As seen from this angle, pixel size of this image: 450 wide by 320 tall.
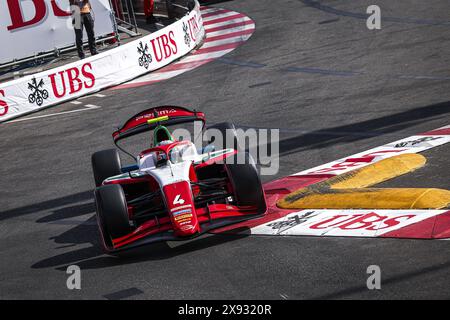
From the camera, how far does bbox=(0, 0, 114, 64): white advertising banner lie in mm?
23234

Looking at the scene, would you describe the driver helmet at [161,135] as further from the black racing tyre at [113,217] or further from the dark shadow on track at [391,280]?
the dark shadow on track at [391,280]

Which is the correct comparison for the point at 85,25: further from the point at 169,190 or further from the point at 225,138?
the point at 169,190

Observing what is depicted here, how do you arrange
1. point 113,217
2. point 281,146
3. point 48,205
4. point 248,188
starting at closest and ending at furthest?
1. point 113,217
2. point 248,188
3. point 48,205
4. point 281,146

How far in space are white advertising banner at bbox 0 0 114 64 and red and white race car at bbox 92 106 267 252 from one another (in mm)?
12831

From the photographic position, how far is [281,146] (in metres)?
13.8

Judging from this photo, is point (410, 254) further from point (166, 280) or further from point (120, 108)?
point (120, 108)

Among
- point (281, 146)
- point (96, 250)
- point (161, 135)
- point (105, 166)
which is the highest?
point (161, 135)

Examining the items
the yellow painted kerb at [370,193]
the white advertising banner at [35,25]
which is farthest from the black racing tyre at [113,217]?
the white advertising banner at [35,25]

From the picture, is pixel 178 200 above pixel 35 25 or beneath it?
above

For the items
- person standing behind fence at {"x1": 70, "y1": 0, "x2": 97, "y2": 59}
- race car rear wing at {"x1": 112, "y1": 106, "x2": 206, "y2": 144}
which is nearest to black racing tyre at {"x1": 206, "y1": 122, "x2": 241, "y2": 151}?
race car rear wing at {"x1": 112, "y1": 106, "x2": 206, "y2": 144}

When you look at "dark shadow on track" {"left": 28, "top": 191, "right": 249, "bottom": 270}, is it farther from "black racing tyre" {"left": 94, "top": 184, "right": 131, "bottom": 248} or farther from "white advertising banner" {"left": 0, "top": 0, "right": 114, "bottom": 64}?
"white advertising banner" {"left": 0, "top": 0, "right": 114, "bottom": 64}

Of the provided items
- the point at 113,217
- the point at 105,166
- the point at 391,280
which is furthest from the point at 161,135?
the point at 391,280

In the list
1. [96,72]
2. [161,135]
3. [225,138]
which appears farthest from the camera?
[96,72]

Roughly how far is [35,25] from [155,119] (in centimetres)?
1327
